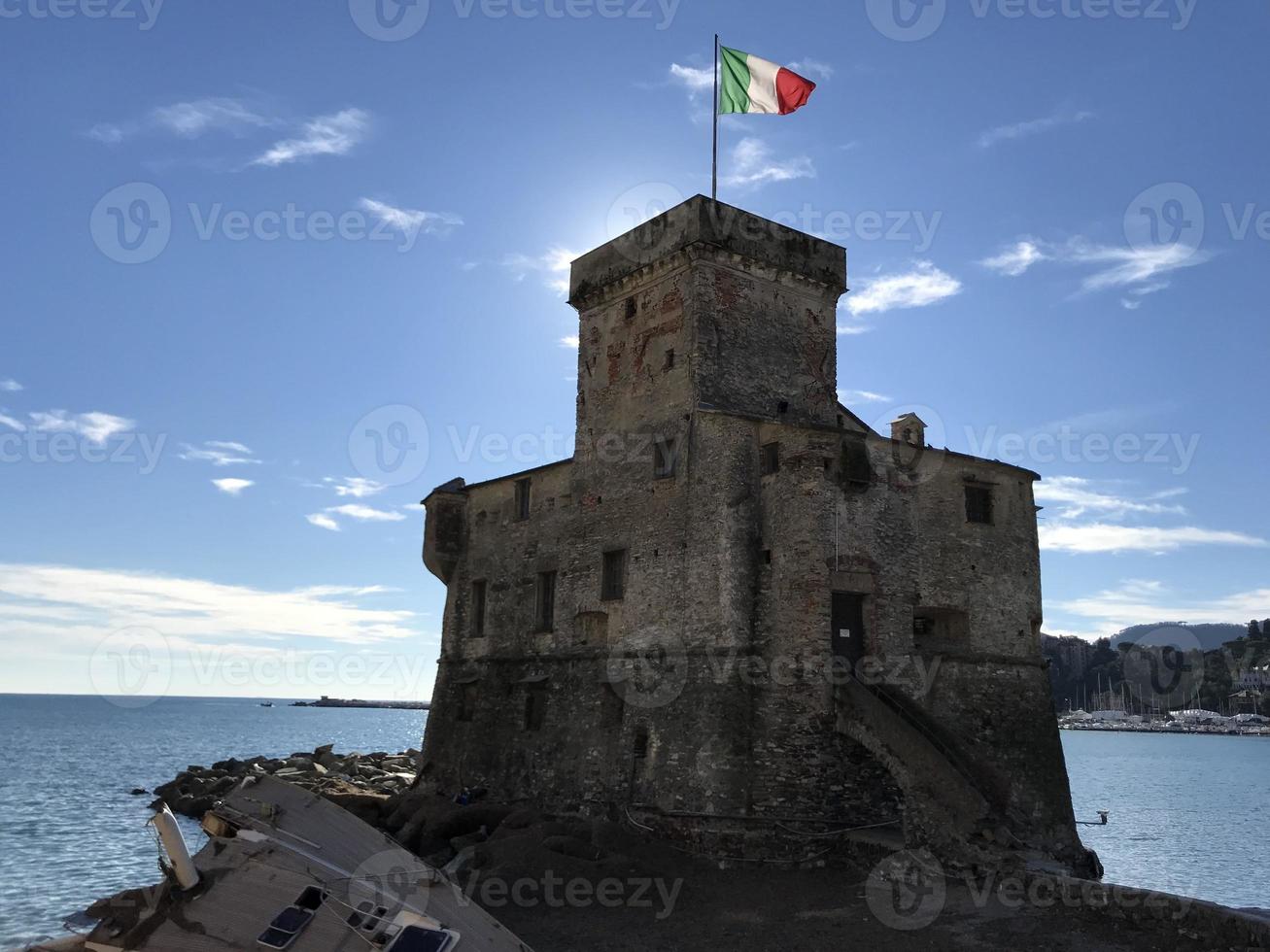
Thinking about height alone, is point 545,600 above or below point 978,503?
below

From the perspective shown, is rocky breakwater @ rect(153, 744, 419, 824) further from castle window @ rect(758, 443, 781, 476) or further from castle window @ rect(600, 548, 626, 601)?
castle window @ rect(758, 443, 781, 476)

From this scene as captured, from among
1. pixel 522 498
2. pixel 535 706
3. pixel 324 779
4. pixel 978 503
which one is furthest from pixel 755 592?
pixel 324 779

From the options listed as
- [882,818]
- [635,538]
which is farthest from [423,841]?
[882,818]

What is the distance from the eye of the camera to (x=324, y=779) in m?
41.7

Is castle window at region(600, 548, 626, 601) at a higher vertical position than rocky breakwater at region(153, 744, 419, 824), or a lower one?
higher

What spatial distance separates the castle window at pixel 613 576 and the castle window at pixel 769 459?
440cm

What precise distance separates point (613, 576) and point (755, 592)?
464cm

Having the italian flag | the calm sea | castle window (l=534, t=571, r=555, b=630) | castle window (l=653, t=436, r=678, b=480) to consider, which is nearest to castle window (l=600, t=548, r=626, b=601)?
castle window (l=653, t=436, r=678, b=480)

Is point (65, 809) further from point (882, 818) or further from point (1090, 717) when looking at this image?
point (1090, 717)

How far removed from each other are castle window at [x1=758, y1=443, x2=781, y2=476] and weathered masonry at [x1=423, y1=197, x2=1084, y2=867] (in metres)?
0.05

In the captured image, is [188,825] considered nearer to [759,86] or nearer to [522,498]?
[522,498]

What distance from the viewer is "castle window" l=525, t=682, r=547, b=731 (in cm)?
2814

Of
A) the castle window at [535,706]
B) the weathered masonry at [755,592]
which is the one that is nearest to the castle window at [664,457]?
the weathered masonry at [755,592]

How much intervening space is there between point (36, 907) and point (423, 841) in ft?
32.8
